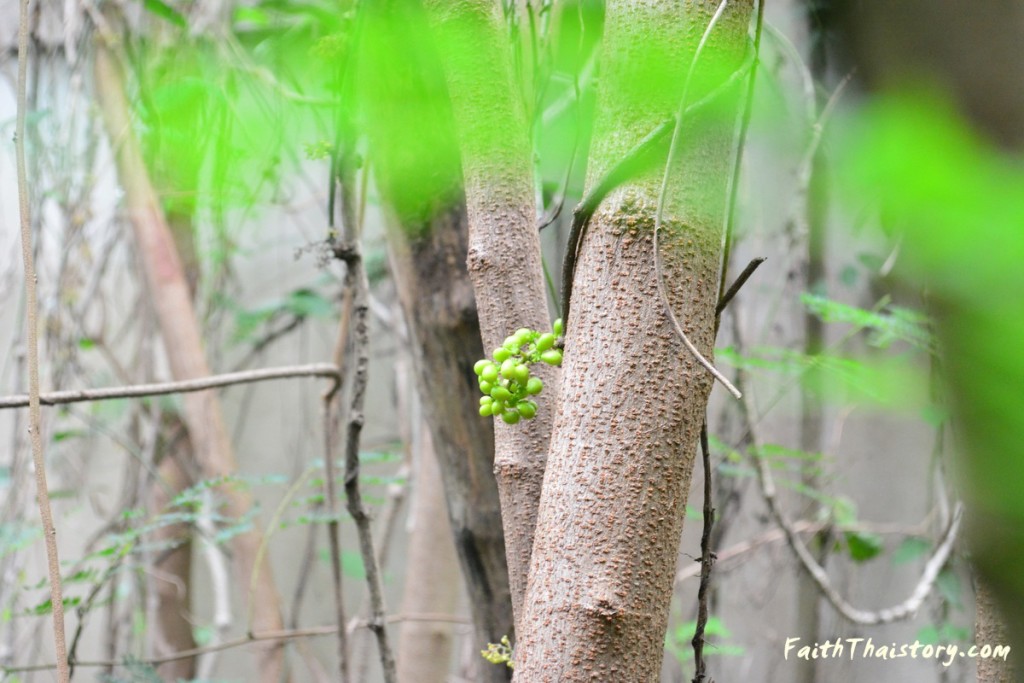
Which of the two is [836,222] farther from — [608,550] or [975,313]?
[975,313]

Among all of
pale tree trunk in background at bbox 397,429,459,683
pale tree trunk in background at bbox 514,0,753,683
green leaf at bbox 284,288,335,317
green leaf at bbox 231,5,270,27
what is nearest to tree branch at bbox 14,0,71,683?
pale tree trunk in background at bbox 514,0,753,683

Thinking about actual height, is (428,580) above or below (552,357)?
below

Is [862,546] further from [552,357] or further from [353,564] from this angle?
[552,357]

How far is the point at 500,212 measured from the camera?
21.7 inches

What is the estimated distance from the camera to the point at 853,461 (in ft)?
6.38

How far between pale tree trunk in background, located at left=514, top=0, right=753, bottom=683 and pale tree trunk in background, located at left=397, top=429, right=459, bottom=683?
0.95 meters

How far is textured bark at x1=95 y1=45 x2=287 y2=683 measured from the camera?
5.25 ft

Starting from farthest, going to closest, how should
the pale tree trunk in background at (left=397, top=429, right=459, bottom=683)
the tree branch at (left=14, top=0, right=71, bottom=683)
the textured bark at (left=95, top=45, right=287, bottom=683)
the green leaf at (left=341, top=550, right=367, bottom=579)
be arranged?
the green leaf at (left=341, top=550, right=367, bottom=579) → the textured bark at (left=95, top=45, right=287, bottom=683) → the pale tree trunk in background at (left=397, top=429, right=459, bottom=683) → the tree branch at (left=14, top=0, right=71, bottom=683)

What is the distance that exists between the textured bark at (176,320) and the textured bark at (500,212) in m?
1.18

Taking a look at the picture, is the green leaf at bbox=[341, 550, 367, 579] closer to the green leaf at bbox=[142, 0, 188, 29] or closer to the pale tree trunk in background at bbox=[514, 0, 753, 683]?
the green leaf at bbox=[142, 0, 188, 29]

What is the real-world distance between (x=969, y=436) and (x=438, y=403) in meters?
0.73

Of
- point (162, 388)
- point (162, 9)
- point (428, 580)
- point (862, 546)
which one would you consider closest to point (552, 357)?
point (162, 388)

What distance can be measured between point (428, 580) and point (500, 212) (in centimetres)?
101

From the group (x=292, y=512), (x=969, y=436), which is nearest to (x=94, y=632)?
(x=292, y=512)
